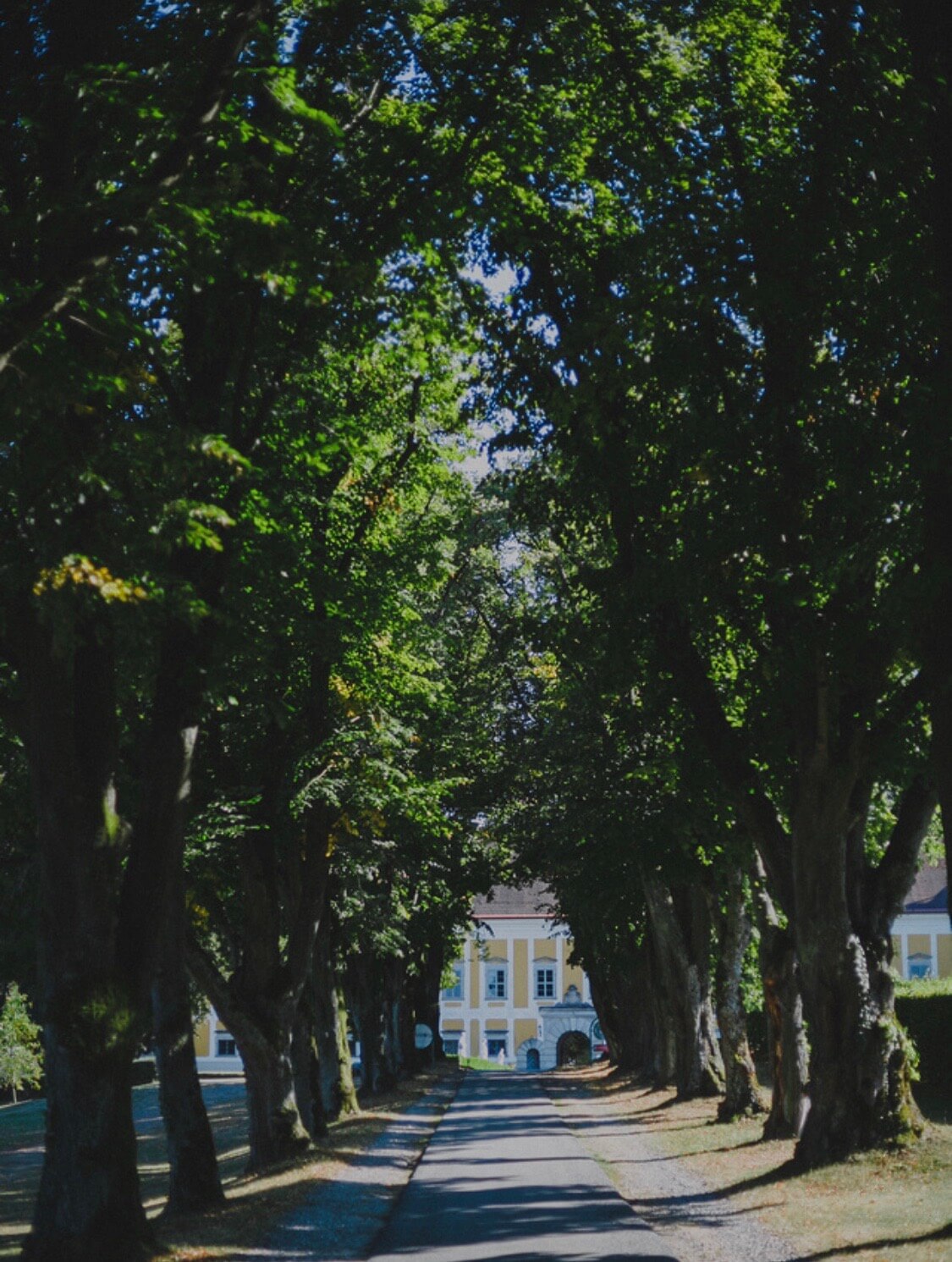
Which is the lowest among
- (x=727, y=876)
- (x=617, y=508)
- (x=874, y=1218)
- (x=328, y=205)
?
(x=874, y=1218)

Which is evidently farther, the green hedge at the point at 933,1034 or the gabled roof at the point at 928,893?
the gabled roof at the point at 928,893

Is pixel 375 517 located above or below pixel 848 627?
above

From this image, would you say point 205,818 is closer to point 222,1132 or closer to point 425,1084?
point 222,1132

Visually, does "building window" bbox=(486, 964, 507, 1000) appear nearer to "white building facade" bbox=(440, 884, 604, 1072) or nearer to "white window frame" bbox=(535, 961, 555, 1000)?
"white building facade" bbox=(440, 884, 604, 1072)

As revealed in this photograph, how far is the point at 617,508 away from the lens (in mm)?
15398

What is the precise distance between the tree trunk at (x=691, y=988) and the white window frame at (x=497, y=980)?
73985 mm

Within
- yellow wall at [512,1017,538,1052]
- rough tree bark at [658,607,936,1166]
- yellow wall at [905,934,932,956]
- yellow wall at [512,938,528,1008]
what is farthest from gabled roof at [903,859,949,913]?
rough tree bark at [658,607,936,1166]

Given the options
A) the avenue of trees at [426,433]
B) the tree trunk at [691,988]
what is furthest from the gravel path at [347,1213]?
the tree trunk at [691,988]

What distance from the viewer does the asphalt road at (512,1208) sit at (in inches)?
459

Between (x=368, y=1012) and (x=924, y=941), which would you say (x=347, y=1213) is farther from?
(x=924, y=941)

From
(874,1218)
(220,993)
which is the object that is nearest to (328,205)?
(874,1218)

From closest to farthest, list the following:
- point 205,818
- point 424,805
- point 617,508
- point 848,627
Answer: point 848,627
point 617,508
point 205,818
point 424,805

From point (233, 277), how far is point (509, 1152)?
14.5 m

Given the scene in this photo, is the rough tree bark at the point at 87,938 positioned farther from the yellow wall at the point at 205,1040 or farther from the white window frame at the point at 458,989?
the white window frame at the point at 458,989
